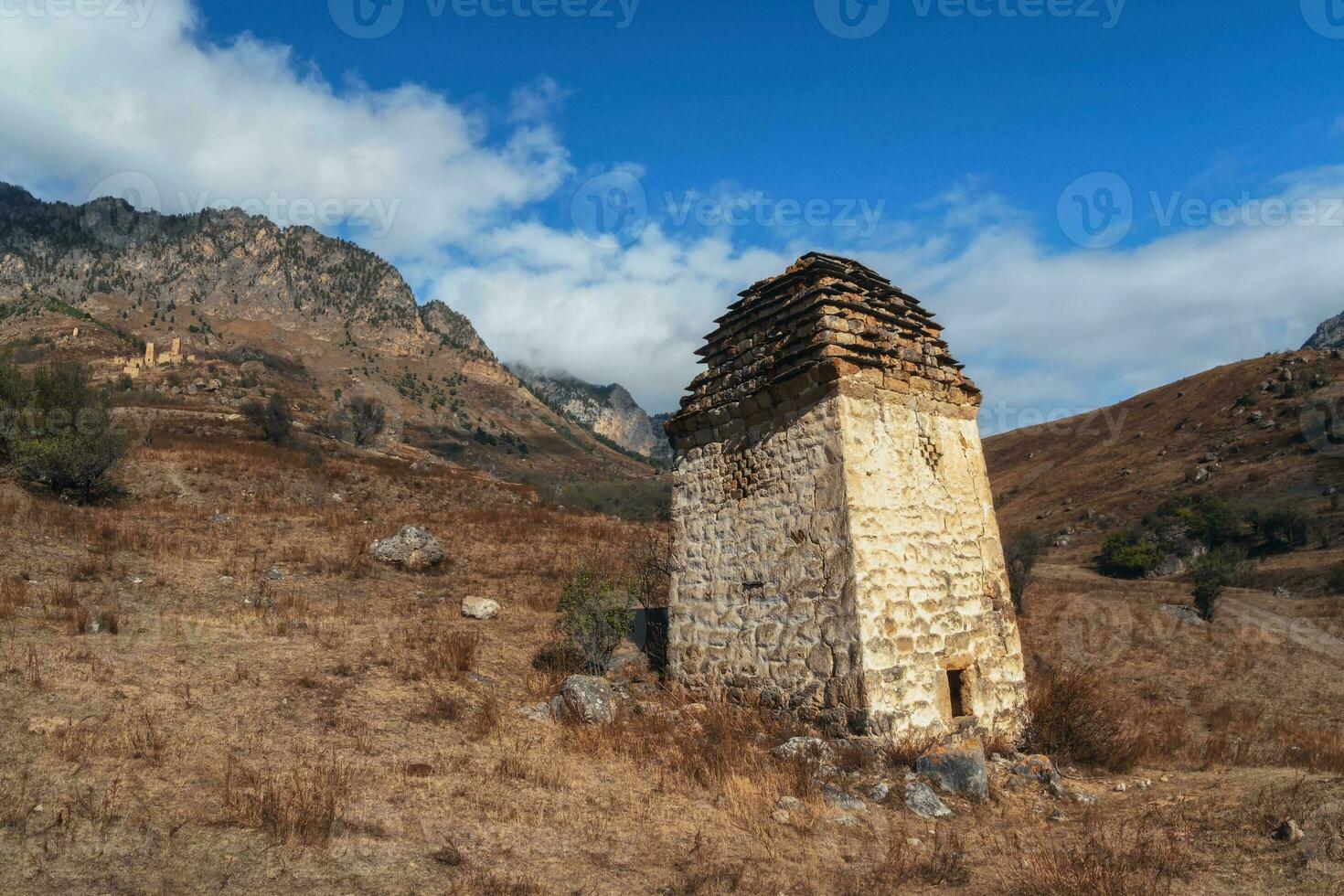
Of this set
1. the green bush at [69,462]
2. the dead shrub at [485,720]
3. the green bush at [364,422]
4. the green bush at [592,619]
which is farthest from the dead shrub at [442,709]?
the green bush at [364,422]

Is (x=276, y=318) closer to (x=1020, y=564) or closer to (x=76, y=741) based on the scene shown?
(x=1020, y=564)

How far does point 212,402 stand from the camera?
160ft

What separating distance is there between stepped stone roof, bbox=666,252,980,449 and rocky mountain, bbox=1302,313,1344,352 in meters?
120

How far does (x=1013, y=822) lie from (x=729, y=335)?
588 centimetres

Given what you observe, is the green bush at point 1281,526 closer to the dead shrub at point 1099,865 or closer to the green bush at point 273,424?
the dead shrub at point 1099,865

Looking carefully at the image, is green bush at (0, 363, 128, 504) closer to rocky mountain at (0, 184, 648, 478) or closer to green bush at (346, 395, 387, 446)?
green bush at (346, 395, 387, 446)

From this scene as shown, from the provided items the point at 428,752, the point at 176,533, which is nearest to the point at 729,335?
the point at 428,752

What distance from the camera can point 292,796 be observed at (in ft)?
16.1

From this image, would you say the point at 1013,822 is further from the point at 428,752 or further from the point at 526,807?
the point at 428,752

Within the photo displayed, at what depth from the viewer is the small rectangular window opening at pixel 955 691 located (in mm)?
7527

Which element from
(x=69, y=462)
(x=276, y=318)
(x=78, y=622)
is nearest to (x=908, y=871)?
(x=78, y=622)

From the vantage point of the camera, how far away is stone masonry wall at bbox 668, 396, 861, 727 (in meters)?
7.01

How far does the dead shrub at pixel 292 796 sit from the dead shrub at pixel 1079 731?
281 inches

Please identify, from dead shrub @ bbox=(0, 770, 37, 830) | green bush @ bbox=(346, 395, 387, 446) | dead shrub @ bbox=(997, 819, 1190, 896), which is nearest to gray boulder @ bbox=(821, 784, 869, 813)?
dead shrub @ bbox=(997, 819, 1190, 896)
